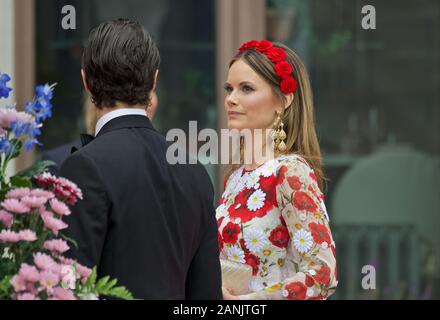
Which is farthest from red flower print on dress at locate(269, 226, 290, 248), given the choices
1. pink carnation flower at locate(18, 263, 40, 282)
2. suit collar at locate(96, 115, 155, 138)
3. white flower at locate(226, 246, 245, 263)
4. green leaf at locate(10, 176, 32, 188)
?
pink carnation flower at locate(18, 263, 40, 282)

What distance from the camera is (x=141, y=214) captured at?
2.46 meters

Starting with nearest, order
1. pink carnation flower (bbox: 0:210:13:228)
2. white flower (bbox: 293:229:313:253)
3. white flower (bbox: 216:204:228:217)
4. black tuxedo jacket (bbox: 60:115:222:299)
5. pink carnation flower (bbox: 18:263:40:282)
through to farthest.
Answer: pink carnation flower (bbox: 18:263:40:282) → pink carnation flower (bbox: 0:210:13:228) → black tuxedo jacket (bbox: 60:115:222:299) → white flower (bbox: 293:229:313:253) → white flower (bbox: 216:204:228:217)

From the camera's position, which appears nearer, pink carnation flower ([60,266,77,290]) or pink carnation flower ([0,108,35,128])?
pink carnation flower ([60,266,77,290])

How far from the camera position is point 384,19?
19.7ft

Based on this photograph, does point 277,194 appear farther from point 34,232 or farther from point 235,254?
point 34,232

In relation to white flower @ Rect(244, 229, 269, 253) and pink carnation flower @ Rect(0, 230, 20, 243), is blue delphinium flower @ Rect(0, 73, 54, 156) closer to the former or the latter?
pink carnation flower @ Rect(0, 230, 20, 243)

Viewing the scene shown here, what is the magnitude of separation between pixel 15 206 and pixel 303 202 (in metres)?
1.07

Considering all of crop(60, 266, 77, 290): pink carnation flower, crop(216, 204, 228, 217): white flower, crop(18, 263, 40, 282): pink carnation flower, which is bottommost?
crop(216, 204, 228, 217): white flower

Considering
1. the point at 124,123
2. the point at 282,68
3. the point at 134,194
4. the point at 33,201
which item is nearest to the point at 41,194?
the point at 33,201

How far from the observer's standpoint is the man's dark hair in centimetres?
256

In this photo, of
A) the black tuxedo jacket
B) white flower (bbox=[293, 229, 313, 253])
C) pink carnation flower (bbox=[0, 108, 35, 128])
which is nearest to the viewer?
pink carnation flower (bbox=[0, 108, 35, 128])

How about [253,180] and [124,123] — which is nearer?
[124,123]
